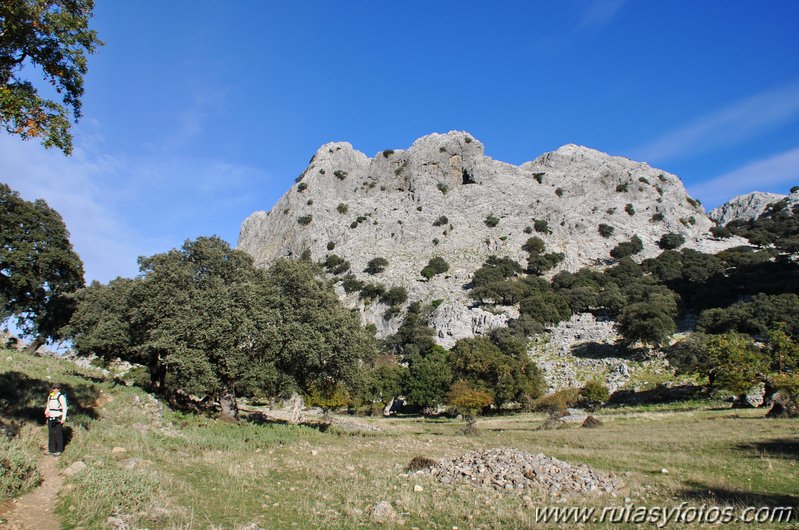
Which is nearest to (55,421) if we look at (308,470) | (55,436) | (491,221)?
(55,436)

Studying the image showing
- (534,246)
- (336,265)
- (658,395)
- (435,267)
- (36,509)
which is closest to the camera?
(36,509)

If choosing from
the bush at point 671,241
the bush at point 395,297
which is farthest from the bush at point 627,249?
the bush at point 395,297

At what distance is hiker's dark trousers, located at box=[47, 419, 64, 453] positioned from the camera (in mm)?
13586

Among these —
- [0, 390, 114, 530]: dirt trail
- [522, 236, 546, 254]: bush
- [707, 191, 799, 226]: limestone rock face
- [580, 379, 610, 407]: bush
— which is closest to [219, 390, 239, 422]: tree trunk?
[0, 390, 114, 530]: dirt trail

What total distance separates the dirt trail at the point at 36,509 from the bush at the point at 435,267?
100638mm

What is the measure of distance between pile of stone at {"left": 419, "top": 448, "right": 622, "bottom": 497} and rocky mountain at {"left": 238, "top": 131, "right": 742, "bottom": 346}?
80.7 metres

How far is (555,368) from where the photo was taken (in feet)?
233

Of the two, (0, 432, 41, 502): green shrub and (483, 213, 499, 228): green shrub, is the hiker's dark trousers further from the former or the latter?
(483, 213, 499, 228): green shrub

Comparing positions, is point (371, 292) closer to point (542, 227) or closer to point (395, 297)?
point (395, 297)

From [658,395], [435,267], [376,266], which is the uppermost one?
[376,266]

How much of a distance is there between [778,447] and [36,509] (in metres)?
30.8

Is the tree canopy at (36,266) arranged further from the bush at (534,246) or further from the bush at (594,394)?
the bush at (534,246)

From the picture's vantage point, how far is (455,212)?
13612cm

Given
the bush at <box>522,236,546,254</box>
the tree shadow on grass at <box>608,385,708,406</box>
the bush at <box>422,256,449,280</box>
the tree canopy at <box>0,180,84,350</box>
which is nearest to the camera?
the tree canopy at <box>0,180,84,350</box>
